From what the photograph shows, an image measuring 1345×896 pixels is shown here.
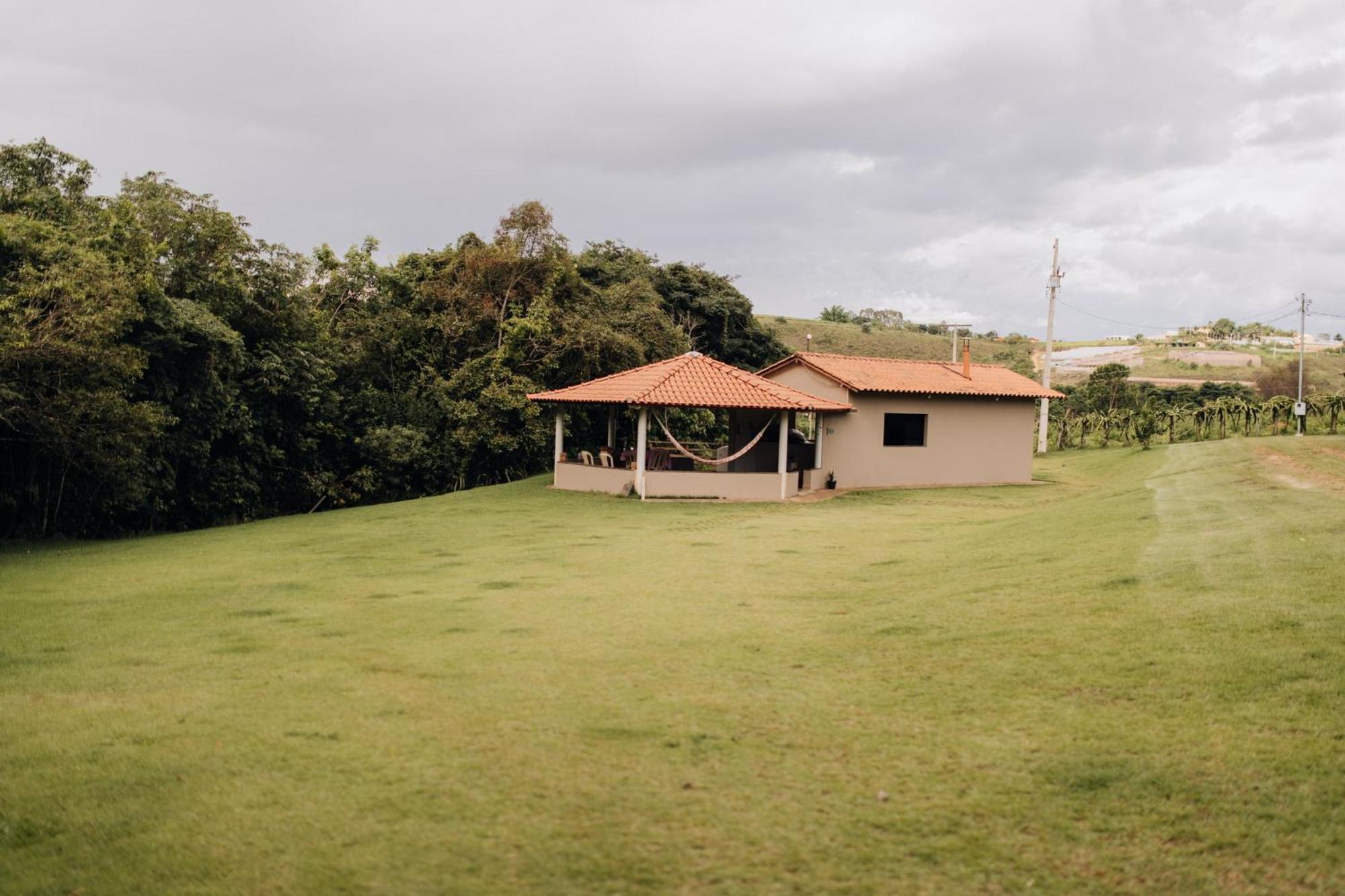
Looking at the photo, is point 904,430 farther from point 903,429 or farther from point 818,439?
point 818,439

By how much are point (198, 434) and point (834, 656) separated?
16.7m

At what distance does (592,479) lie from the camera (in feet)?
72.0

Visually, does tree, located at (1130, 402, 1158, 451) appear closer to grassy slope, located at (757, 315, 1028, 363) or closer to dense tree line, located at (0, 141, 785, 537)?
dense tree line, located at (0, 141, 785, 537)

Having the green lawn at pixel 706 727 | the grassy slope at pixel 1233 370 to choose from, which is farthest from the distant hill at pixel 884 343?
the green lawn at pixel 706 727

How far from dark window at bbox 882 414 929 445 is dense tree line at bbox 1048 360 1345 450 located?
346 inches

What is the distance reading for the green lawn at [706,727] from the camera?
393cm

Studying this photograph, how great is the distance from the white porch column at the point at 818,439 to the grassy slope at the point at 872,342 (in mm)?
36652

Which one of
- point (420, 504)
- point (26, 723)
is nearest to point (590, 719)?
point (26, 723)

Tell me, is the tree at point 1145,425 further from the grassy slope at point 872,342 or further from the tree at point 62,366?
the tree at point 62,366

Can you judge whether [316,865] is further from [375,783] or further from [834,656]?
[834,656]

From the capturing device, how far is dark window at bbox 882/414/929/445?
2486 cm

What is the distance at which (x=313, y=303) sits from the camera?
2653cm

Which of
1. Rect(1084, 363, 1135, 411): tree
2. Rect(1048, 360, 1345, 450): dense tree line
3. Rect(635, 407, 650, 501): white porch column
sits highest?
Rect(1084, 363, 1135, 411): tree

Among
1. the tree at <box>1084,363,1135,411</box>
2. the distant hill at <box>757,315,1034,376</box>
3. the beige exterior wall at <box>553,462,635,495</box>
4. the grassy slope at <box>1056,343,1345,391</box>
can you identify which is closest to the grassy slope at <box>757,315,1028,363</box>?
the distant hill at <box>757,315,1034,376</box>
